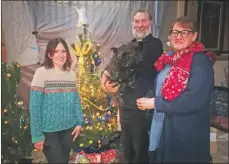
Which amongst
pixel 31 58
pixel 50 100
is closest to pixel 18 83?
pixel 31 58

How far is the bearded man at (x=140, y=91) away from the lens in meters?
1.54

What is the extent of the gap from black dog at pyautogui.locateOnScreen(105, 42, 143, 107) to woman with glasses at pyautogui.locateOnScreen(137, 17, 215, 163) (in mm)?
132

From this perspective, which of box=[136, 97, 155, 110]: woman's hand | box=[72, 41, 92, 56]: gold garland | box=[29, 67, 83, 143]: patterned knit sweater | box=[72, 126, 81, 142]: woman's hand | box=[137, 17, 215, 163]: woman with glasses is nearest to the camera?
box=[137, 17, 215, 163]: woman with glasses

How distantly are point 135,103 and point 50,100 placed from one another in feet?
1.84

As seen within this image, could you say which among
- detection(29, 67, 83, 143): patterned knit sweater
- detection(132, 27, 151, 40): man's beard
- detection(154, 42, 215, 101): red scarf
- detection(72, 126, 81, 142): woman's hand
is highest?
detection(132, 27, 151, 40): man's beard

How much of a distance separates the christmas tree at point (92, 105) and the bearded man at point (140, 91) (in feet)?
0.97

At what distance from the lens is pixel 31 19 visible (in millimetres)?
2115

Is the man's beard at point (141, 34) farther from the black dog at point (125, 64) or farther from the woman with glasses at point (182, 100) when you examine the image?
the woman with glasses at point (182, 100)

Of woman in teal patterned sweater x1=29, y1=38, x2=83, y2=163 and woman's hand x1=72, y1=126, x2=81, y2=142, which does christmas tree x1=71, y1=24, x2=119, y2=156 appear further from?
woman in teal patterned sweater x1=29, y1=38, x2=83, y2=163

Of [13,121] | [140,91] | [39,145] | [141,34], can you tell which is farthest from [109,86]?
[13,121]

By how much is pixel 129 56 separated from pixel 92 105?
2.39 feet

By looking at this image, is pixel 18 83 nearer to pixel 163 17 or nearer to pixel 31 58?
pixel 31 58

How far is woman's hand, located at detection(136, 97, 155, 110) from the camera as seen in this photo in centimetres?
144

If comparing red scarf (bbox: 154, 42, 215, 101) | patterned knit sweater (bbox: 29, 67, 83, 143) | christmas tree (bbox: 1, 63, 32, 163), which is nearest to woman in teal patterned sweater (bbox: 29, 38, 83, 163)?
patterned knit sweater (bbox: 29, 67, 83, 143)
